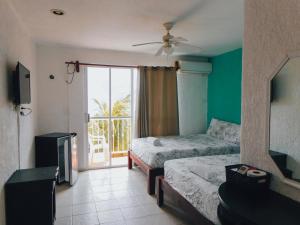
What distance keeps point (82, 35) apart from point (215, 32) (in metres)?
1.99

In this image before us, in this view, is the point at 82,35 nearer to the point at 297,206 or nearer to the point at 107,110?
the point at 107,110

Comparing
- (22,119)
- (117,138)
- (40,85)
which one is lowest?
(117,138)

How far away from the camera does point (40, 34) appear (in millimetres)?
3229

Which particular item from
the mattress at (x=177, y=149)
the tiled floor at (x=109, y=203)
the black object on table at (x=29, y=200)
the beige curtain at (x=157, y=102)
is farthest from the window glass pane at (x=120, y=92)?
the black object on table at (x=29, y=200)

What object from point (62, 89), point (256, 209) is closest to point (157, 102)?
point (62, 89)

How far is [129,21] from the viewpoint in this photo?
8.75ft

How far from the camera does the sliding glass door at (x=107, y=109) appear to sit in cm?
446

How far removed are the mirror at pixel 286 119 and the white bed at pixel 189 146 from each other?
192cm

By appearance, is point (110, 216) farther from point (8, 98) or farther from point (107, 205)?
point (8, 98)

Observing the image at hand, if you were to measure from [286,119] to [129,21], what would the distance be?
6.81 feet

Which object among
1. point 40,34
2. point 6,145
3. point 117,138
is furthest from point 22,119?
point 117,138

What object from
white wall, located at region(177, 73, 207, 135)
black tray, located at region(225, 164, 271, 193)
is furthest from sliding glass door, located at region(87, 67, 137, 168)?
black tray, located at region(225, 164, 271, 193)

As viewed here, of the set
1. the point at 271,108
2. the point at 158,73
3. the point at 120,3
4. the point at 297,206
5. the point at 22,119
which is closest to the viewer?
the point at 297,206

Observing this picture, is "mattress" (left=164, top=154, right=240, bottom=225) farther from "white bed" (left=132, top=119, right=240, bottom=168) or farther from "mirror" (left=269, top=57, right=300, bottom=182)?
"mirror" (left=269, top=57, right=300, bottom=182)
